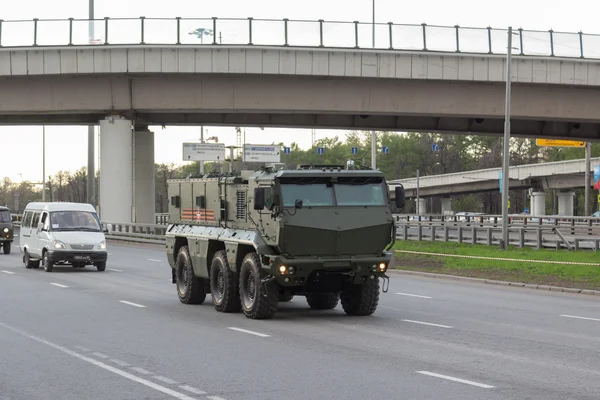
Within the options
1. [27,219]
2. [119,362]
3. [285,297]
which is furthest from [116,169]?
[119,362]

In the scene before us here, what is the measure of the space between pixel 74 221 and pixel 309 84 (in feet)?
61.1

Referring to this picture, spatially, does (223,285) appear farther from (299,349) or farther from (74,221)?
(74,221)

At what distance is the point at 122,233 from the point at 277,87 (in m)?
11.8

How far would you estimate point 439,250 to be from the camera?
41.6 meters

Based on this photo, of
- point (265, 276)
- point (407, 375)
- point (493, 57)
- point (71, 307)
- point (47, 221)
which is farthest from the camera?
point (493, 57)

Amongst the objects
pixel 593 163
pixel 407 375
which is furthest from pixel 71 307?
pixel 593 163

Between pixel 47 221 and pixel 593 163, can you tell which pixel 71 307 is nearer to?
pixel 47 221

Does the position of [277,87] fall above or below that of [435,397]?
above

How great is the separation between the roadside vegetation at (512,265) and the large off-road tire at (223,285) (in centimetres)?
1072

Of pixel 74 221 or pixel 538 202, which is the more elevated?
pixel 74 221

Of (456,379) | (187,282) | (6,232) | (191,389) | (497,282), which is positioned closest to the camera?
(191,389)

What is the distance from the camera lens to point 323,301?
819 inches

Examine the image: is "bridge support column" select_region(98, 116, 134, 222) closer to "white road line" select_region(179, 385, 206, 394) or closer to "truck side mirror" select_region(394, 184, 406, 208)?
"truck side mirror" select_region(394, 184, 406, 208)

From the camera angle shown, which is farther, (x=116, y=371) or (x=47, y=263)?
(x=47, y=263)
